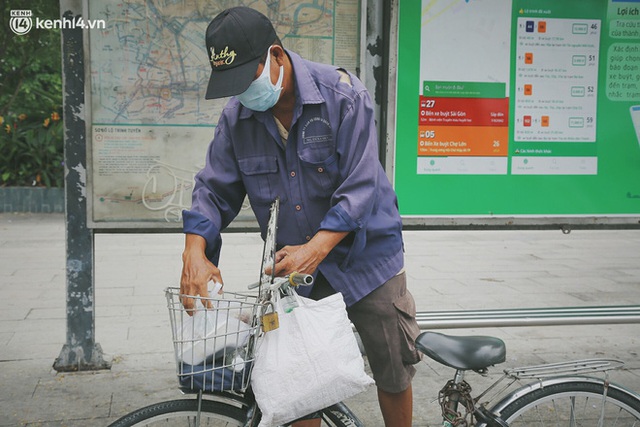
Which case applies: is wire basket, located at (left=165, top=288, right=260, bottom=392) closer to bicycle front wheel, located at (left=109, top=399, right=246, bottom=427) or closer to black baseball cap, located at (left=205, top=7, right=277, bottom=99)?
bicycle front wheel, located at (left=109, top=399, right=246, bottom=427)

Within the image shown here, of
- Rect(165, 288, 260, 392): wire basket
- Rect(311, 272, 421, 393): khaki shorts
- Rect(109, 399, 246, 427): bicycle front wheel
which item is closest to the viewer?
Rect(165, 288, 260, 392): wire basket

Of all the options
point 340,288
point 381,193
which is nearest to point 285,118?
point 381,193

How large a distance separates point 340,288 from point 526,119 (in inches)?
100

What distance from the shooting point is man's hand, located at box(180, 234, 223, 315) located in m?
2.22

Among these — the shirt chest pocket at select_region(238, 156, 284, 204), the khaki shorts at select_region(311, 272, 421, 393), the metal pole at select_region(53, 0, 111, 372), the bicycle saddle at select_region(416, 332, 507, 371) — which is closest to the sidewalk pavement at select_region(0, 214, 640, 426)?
the metal pole at select_region(53, 0, 111, 372)

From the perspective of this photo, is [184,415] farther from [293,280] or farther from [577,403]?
[577,403]

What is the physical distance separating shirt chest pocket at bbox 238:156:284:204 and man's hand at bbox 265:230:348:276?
1.13 feet

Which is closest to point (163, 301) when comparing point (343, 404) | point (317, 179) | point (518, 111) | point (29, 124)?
point (518, 111)

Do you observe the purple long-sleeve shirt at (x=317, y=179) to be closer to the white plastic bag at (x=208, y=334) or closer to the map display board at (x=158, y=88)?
the white plastic bag at (x=208, y=334)

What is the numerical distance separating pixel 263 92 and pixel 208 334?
2.55ft

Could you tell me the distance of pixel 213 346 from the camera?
202 cm

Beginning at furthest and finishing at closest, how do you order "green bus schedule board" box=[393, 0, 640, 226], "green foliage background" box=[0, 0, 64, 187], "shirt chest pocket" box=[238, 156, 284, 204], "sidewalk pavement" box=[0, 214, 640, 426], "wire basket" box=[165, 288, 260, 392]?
1. "green foliage background" box=[0, 0, 64, 187]
2. "green bus schedule board" box=[393, 0, 640, 226]
3. "sidewalk pavement" box=[0, 214, 640, 426]
4. "shirt chest pocket" box=[238, 156, 284, 204]
5. "wire basket" box=[165, 288, 260, 392]

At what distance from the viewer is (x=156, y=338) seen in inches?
219

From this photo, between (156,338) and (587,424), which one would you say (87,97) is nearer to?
(156,338)
